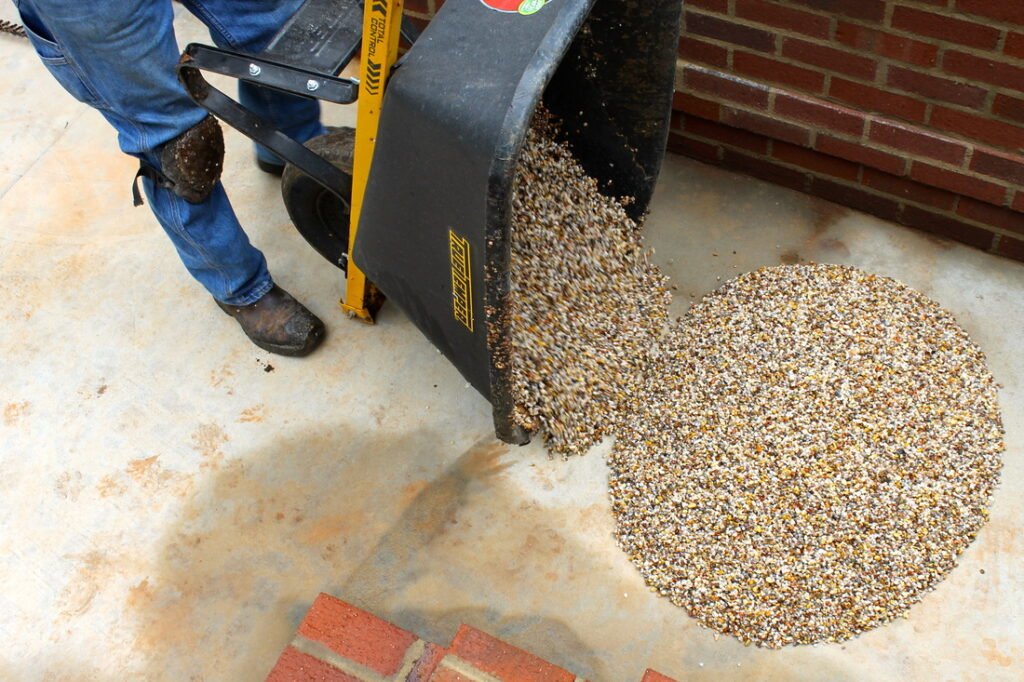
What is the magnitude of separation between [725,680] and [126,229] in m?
2.62

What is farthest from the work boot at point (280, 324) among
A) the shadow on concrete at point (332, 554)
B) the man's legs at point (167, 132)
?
the shadow on concrete at point (332, 554)

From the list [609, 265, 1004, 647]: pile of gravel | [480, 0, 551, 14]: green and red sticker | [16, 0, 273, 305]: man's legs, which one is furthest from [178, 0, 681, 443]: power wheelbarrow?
[609, 265, 1004, 647]: pile of gravel

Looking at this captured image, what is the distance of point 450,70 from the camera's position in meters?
2.28

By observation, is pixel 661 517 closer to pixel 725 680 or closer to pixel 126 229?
pixel 725 680

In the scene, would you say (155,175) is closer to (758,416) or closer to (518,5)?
(518,5)

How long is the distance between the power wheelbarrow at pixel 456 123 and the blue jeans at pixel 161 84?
14 cm

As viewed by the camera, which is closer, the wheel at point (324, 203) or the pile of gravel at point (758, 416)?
the pile of gravel at point (758, 416)

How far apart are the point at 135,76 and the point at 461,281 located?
1.06m

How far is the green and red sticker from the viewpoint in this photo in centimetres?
228

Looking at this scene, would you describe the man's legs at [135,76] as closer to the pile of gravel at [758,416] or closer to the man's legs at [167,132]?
the man's legs at [167,132]

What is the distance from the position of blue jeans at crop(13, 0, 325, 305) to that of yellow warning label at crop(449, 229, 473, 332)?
988 millimetres

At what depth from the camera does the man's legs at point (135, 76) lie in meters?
2.61

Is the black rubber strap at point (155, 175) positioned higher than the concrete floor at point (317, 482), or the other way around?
the black rubber strap at point (155, 175)

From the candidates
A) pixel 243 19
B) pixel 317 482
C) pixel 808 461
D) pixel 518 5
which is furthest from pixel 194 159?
pixel 808 461
